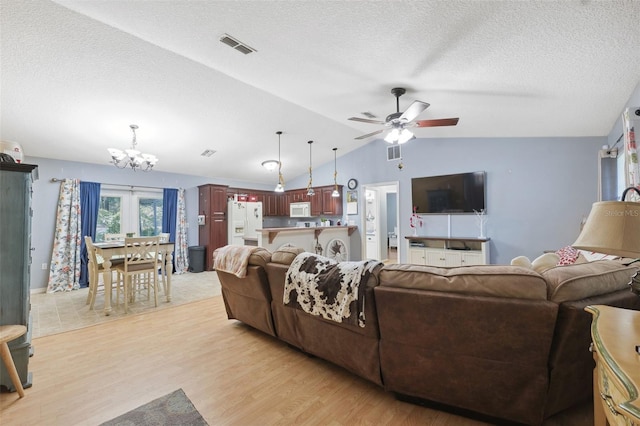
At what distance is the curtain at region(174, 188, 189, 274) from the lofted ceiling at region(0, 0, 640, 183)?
1.97m

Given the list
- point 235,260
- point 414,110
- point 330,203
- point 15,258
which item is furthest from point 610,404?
point 330,203

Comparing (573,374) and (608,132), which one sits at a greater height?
(608,132)

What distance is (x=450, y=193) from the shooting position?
5352 millimetres

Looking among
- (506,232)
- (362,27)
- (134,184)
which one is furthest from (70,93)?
(506,232)

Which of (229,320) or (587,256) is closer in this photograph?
(587,256)

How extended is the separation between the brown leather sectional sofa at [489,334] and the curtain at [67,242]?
563 centimetres

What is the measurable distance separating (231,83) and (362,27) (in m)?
2.17

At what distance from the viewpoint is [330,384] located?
199 cm

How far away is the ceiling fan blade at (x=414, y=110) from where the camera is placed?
2.72 meters

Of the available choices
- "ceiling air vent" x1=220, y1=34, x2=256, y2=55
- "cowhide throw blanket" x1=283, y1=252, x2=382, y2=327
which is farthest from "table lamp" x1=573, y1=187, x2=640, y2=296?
"ceiling air vent" x1=220, y1=34, x2=256, y2=55

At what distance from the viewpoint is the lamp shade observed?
1029mm

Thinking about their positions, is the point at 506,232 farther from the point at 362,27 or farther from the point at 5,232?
the point at 5,232

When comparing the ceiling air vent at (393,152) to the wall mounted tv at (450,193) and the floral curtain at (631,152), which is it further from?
the floral curtain at (631,152)

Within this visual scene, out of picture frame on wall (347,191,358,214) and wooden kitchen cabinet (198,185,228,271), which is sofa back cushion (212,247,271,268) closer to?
wooden kitchen cabinet (198,185,228,271)
